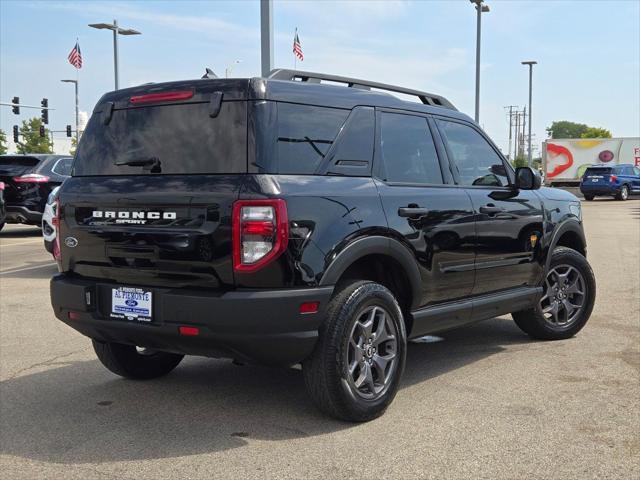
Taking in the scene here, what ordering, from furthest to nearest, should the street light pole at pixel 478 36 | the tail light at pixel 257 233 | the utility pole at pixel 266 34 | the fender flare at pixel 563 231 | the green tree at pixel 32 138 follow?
the green tree at pixel 32 138 < the street light pole at pixel 478 36 < the utility pole at pixel 266 34 < the fender flare at pixel 563 231 < the tail light at pixel 257 233

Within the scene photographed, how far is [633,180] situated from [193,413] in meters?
33.5

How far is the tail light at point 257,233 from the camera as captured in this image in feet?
12.4

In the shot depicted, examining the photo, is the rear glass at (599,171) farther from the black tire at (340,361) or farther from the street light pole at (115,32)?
the black tire at (340,361)

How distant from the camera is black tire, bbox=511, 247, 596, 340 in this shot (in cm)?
620

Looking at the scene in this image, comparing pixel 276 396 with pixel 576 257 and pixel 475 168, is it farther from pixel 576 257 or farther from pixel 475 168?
pixel 576 257

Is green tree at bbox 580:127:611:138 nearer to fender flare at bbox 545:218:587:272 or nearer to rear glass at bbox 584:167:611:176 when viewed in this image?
rear glass at bbox 584:167:611:176

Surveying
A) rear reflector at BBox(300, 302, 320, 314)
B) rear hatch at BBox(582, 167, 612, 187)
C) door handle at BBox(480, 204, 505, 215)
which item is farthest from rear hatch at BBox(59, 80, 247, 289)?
rear hatch at BBox(582, 167, 612, 187)

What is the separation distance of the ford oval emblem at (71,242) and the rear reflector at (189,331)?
97 cm

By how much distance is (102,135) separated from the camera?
4.56m

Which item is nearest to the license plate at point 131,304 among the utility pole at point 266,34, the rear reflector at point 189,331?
the rear reflector at point 189,331

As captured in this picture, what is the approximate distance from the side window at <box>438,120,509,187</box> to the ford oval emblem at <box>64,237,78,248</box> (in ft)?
8.32

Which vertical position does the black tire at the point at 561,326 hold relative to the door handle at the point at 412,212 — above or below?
below

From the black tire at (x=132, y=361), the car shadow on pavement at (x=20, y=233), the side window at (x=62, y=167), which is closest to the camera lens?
the black tire at (x=132, y=361)

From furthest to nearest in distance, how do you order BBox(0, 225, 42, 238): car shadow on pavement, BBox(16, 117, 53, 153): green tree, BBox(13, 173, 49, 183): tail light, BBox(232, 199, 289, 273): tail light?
BBox(16, 117, 53, 153): green tree → BBox(0, 225, 42, 238): car shadow on pavement → BBox(13, 173, 49, 183): tail light → BBox(232, 199, 289, 273): tail light
